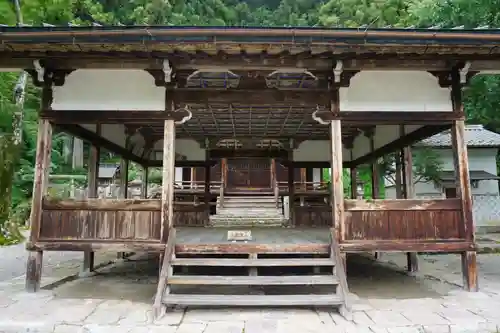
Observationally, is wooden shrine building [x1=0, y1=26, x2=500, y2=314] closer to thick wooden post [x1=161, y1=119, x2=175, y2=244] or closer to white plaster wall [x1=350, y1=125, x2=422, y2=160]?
thick wooden post [x1=161, y1=119, x2=175, y2=244]

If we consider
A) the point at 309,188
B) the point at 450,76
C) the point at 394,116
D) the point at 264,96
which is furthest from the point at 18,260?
the point at 309,188

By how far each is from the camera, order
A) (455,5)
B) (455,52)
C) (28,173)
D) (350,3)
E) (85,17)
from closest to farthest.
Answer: (455,52) < (455,5) < (28,173) < (85,17) < (350,3)

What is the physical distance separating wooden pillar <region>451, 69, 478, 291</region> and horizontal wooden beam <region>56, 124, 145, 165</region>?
6895 mm

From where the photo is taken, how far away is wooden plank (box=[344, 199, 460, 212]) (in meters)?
5.77

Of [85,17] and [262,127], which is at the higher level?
[85,17]

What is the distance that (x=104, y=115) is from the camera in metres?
5.88

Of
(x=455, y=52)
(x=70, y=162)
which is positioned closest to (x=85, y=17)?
(x=70, y=162)

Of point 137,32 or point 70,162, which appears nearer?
point 137,32

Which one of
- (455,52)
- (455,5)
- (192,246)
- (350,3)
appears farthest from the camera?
(350,3)

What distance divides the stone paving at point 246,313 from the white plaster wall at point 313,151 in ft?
18.0

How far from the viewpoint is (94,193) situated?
8180 millimetres

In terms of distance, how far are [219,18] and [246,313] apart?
31321 mm

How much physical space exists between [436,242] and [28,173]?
18.7 metres

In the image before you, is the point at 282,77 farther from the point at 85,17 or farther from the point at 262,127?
the point at 85,17
